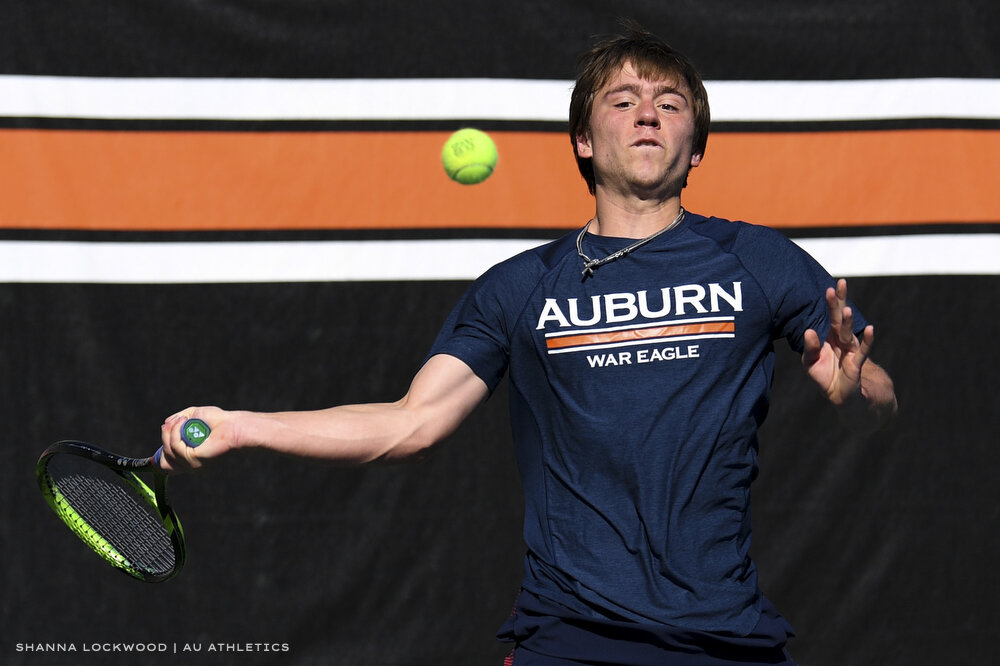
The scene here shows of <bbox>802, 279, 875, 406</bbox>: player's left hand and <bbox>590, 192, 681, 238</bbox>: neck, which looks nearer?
<bbox>802, 279, 875, 406</bbox>: player's left hand

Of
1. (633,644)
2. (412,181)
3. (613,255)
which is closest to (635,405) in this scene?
(613,255)

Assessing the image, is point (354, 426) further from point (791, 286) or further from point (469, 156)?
point (469, 156)

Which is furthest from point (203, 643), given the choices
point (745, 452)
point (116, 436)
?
point (745, 452)

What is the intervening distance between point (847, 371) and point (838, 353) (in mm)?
35

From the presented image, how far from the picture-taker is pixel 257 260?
361cm

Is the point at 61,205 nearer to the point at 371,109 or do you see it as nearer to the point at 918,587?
the point at 371,109

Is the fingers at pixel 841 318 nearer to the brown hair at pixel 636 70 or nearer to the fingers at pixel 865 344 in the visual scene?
the fingers at pixel 865 344

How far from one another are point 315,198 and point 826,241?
5.30 ft

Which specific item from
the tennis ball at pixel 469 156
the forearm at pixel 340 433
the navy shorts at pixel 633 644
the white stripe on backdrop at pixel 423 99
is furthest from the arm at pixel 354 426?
the white stripe on backdrop at pixel 423 99

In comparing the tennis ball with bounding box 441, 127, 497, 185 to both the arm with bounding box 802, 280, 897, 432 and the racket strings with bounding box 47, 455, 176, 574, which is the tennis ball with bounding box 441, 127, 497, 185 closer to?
the racket strings with bounding box 47, 455, 176, 574

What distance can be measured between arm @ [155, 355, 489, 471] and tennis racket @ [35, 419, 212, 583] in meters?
0.52

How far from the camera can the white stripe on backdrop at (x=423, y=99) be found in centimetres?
355

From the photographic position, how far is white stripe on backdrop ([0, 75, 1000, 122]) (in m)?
3.55

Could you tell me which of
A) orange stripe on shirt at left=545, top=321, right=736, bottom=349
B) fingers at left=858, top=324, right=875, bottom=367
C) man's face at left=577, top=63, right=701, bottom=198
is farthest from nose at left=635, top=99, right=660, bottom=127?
fingers at left=858, top=324, right=875, bottom=367
